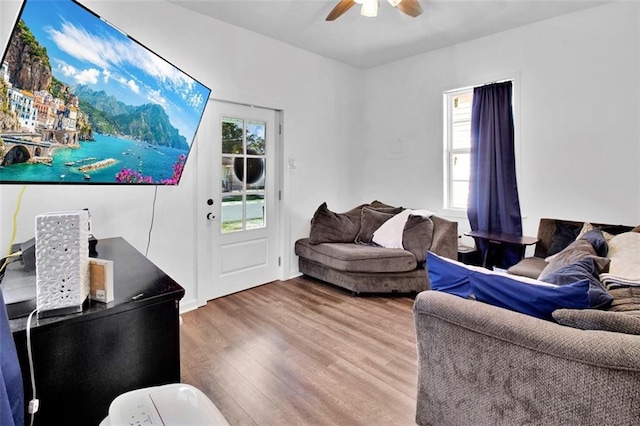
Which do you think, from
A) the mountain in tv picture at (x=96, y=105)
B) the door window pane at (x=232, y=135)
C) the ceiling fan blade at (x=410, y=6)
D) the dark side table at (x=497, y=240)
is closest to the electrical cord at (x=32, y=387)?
the mountain in tv picture at (x=96, y=105)

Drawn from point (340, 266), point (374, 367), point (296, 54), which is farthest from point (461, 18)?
point (374, 367)

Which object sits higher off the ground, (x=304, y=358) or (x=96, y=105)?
(x=96, y=105)

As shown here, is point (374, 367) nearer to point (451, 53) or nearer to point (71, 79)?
point (71, 79)

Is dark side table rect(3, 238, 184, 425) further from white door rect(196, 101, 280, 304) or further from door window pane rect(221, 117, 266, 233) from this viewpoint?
door window pane rect(221, 117, 266, 233)

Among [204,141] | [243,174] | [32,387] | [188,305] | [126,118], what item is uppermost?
[204,141]

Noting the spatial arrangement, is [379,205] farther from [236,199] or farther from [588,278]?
[588,278]

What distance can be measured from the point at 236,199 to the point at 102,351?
8.23 ft

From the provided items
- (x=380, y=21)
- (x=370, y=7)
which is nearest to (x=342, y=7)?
(x=370, y=7)

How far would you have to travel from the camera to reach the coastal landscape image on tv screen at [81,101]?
3.97 ft

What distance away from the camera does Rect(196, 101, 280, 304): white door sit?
10.8 ft

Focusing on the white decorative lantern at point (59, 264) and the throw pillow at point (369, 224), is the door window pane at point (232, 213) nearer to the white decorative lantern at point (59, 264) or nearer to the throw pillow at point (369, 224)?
the throw pillow at point (369, 224)

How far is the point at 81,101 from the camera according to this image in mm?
1450

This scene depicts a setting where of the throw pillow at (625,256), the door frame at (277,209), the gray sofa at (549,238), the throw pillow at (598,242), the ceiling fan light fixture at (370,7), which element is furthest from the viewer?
the door frame at (277,209)

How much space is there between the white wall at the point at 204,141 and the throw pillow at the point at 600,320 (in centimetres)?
289
